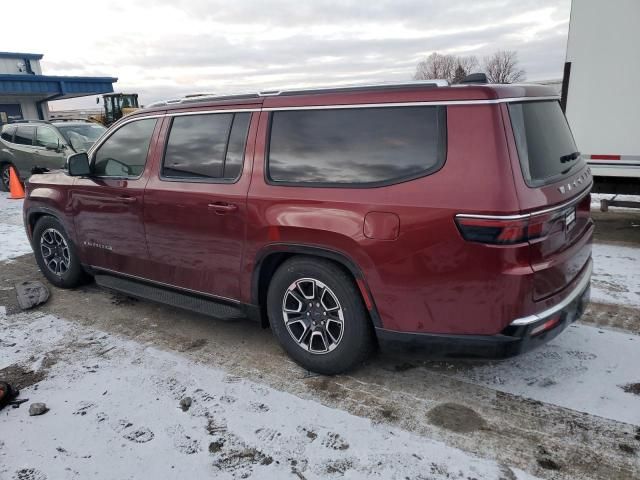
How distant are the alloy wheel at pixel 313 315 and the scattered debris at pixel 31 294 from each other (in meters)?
2.91

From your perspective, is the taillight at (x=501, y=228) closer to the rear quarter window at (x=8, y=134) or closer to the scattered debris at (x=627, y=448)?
the scattered debris at (x=627, y=448)

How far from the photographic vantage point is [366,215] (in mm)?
2764

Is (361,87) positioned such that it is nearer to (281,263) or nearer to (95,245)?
(281,263)

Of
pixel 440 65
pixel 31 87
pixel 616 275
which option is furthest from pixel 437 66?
pixel 616 275

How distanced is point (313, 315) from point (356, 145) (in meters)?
1.16

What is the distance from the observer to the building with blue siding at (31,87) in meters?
27.3

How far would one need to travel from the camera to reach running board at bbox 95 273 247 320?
3572mm

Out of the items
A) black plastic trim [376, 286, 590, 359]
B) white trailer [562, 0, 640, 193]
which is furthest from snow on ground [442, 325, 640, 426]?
white trailer [562, 0, 640, 193]

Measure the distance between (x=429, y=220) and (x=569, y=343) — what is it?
6.07ft

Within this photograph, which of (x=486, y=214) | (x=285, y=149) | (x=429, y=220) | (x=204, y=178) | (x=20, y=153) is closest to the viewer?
(x=486, y=214)

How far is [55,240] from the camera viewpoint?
195 inches

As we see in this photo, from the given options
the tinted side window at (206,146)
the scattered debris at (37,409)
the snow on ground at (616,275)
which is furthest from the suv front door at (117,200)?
the snow on ground at (616,275)

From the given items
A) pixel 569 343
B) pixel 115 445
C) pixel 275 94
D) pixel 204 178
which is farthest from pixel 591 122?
pixel 115 445

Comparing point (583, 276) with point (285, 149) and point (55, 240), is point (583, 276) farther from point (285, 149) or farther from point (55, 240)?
point (55, 240)
